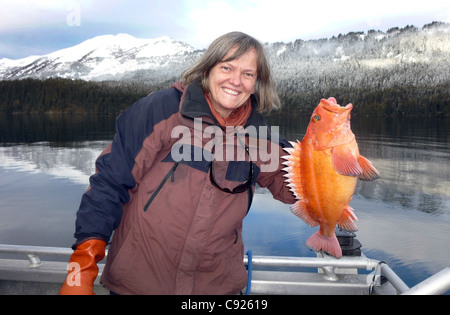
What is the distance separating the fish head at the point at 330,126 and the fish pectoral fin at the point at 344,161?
0.16 ft

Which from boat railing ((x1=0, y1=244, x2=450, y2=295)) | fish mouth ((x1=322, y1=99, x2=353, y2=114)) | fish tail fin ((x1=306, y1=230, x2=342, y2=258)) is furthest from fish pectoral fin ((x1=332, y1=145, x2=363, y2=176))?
boat railing ((x1=0, y1=244, x2=450, y2=295))

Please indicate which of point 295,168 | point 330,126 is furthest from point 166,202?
point 330,126

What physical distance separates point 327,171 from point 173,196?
3.07 ft

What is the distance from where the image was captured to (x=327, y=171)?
2.05 metres

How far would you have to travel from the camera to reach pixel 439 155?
2561 cm

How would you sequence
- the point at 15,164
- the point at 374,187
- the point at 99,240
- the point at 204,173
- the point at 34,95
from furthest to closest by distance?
the point at 34,95 → the point at 15,164 → the point at 374,187 → the point at 204,173 → the point at 99,240

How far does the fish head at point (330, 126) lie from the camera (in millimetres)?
2045

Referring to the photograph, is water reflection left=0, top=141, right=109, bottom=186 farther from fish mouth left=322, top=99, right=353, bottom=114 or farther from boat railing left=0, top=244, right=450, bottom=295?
fish mouth left=322, top=99, right=353, bottom=114

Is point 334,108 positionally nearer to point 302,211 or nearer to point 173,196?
point 302,211

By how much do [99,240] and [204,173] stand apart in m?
0.72

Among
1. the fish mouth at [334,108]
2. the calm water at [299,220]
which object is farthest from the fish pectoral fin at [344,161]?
the calm water at [299,220]

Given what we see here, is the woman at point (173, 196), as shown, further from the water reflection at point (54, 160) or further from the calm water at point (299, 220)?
the water reflection at point (54, 160)

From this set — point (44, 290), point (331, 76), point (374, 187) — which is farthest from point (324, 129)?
point (331, 76)
